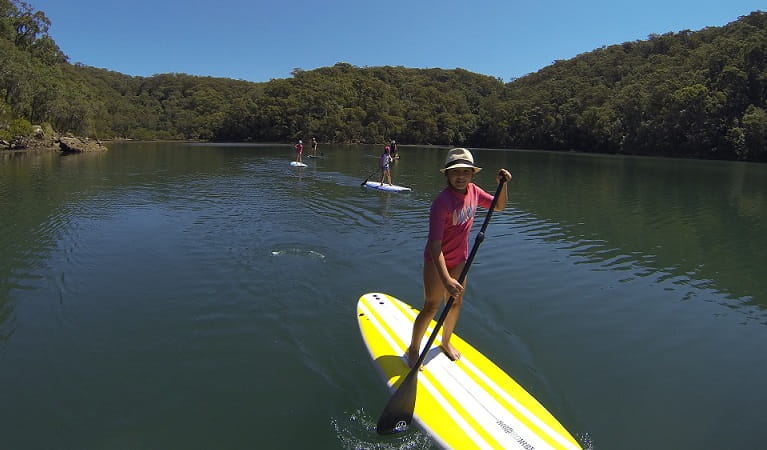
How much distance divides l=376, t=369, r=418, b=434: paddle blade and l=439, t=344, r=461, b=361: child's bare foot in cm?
93

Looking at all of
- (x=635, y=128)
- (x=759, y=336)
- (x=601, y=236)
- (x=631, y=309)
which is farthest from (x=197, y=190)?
(x=635, y=128)

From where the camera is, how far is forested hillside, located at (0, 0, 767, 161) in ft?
223

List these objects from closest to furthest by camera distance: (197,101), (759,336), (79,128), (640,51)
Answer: (759,336)
(79,128)
(640,51)
(197,101)

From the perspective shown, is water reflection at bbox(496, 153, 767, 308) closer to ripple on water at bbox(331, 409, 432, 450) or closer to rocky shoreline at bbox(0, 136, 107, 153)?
ripple on water at bbox(331, 409, 432, 450)

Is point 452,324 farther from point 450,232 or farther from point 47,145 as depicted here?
point 47,145

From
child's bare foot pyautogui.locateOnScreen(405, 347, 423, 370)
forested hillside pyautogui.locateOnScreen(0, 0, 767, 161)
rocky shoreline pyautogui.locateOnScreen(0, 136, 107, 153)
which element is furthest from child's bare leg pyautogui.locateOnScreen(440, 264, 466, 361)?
forested hillside pyautogui.locateOnScreen(0, 0, 767, 161)

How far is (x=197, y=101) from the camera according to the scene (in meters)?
151

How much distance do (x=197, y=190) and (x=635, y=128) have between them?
8720cm

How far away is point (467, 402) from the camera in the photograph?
176 inches

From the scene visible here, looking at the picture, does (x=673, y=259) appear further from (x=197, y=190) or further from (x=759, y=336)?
(x=197, y=190)

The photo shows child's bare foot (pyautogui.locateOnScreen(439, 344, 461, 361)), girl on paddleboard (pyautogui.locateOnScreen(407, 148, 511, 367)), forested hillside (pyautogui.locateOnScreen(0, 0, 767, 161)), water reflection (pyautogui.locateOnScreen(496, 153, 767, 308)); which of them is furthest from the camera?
forested hillside (pyautogui.locateOnScreen(0, 0, 767, 161))

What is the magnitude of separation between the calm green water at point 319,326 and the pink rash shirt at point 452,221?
1810mm

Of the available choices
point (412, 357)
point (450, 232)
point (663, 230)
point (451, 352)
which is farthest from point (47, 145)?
point (450, 232)

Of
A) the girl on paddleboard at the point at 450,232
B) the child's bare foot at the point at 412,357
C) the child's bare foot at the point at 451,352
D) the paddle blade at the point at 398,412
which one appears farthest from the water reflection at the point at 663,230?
the paddle blade at the point at 398,412
